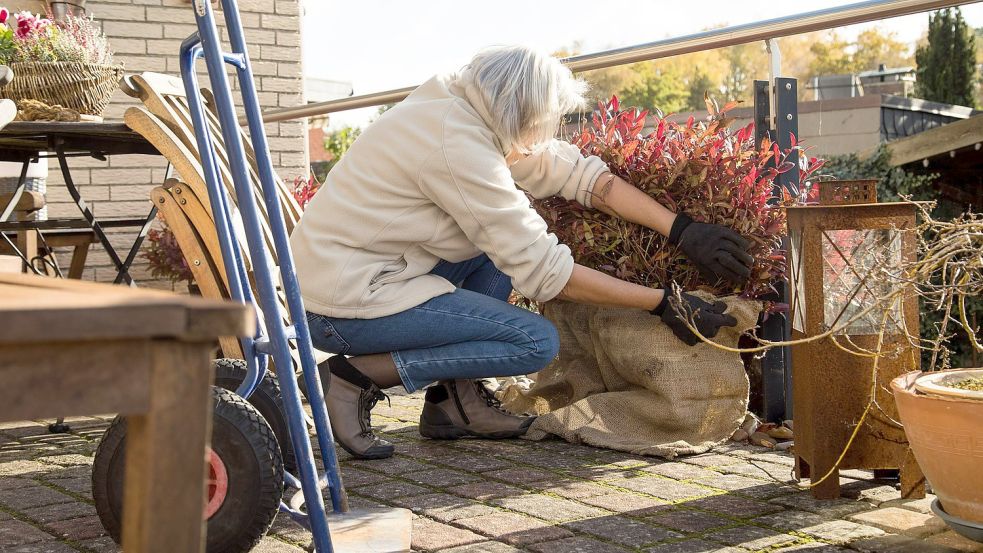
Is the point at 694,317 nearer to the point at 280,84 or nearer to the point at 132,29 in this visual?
the point at 280,84

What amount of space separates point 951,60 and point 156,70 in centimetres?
1880

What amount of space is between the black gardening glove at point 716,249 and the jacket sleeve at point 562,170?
0.30m

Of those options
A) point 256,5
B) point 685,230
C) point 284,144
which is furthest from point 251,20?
point 685,230

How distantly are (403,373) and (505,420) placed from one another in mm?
356

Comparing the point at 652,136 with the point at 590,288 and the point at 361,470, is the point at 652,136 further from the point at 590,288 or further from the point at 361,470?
the point at 361,470

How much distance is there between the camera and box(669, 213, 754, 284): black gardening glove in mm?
2889

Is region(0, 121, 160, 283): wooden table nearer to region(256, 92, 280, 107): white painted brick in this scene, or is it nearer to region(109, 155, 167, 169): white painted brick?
region(109, 155, 167, 169): white painted brick

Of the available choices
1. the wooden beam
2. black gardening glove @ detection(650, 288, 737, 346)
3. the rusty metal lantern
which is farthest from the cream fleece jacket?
the wooden beam

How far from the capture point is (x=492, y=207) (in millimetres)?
2756

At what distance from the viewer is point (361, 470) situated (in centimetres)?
276

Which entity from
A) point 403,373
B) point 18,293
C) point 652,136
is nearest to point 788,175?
point 652,136

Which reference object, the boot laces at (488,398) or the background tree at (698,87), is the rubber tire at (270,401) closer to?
the boot laces at (488,398)

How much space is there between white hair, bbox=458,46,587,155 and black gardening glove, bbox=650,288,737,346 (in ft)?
1.91

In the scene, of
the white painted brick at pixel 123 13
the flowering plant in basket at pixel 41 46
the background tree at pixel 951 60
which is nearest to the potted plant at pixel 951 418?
the flowering plant in basket at pixel 41 46
